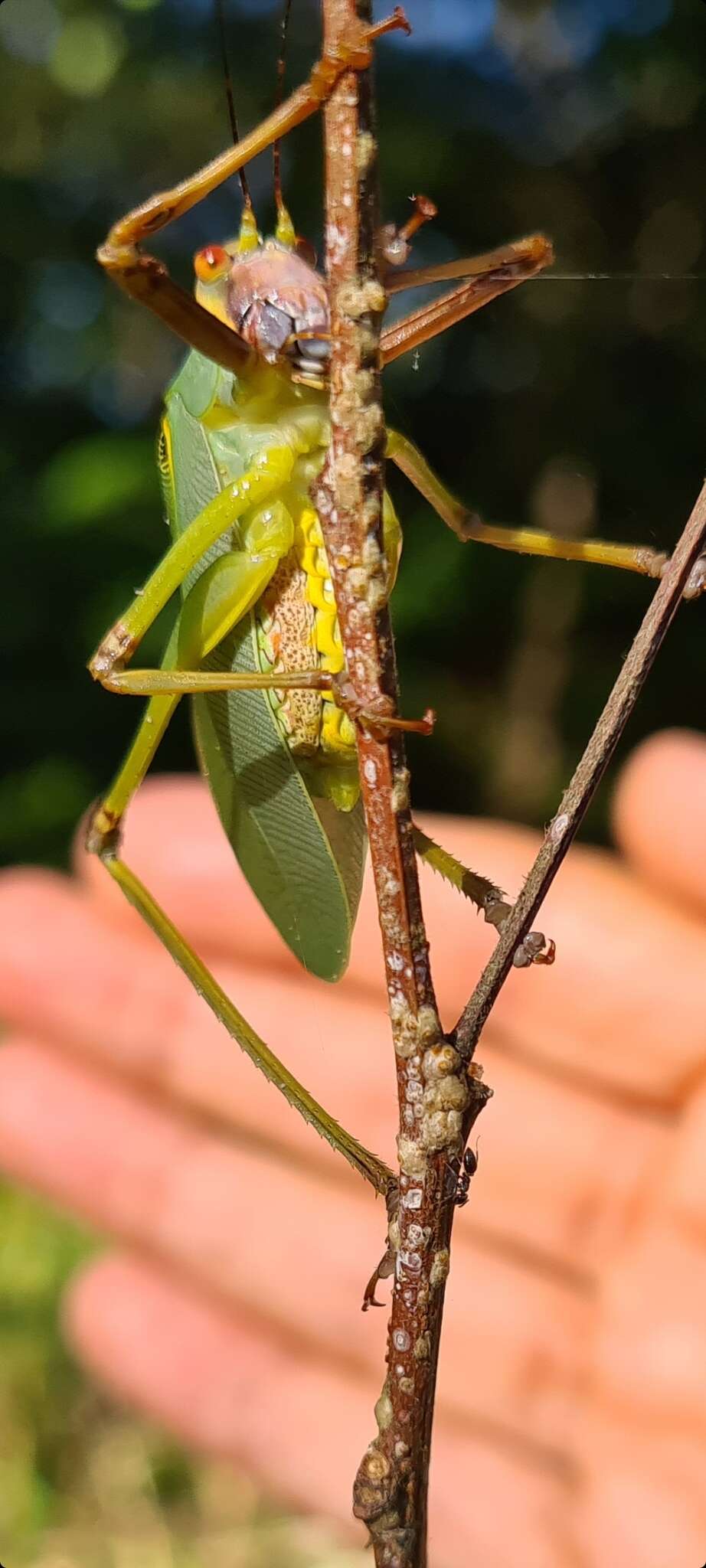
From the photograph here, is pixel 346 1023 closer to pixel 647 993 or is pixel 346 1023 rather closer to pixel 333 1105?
pixel 333 1105

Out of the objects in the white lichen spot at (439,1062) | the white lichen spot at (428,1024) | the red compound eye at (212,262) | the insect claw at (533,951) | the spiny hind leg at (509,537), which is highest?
the red compound eye at (212,262)

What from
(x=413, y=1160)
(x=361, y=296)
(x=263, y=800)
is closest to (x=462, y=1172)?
(x=413, y=1160)

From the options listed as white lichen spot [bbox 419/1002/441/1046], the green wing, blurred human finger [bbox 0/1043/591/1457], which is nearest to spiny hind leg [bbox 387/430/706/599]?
the green wing

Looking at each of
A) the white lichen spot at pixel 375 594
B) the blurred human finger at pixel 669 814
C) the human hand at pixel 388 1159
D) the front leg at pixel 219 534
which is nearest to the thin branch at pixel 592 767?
the white lichen spot at pixel 375 594

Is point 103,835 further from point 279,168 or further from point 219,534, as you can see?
point 279,168

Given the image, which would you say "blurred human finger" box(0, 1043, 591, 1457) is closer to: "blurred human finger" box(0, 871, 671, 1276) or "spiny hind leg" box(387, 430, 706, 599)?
"blurred human finger" box(0, 871, 671, 1276)

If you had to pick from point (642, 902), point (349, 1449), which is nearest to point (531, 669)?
point (642, 902)

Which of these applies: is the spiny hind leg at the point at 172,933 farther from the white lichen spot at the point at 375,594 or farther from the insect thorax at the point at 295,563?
the white lichen spot at the point at 375,594

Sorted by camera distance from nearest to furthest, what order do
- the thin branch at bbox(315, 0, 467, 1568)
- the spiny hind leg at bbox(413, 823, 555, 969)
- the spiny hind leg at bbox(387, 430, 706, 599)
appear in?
the thin branch at bbox(315, 0, 467, 1568)
the spiny hind leg at bbox(413, 823, 555, 969)
the spiny hind leg at bbox(387, 430, 706, 599)
